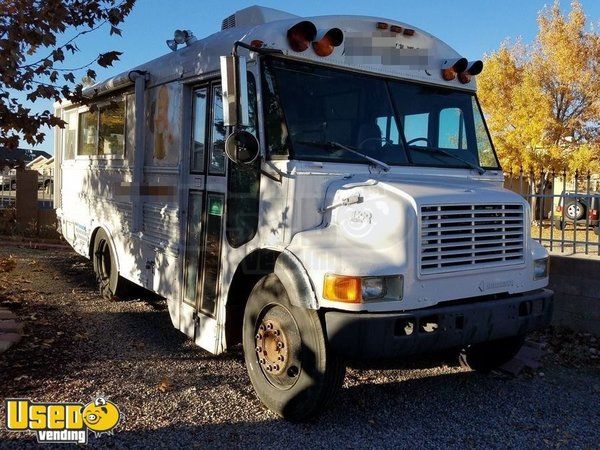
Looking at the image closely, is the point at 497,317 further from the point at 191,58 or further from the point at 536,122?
the point at 536,122

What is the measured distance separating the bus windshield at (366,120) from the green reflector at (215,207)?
0.74 metres

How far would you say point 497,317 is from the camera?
373cm

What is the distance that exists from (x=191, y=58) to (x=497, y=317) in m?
3.23

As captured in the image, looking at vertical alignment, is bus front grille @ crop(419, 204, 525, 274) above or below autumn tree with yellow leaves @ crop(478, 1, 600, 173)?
below

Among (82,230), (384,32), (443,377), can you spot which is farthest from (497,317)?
(82,230)

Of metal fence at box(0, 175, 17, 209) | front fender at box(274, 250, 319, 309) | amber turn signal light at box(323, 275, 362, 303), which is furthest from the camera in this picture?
metal fence at box(0, 175, 17, 209)

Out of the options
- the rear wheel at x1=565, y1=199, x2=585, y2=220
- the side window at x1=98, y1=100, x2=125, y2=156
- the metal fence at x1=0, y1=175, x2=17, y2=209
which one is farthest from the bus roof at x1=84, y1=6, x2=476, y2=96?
the metal fence at x1=0, y1=175, x2=17, y2=209

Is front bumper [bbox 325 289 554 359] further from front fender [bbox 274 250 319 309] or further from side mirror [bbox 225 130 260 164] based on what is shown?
side mirror [bbox 225 130 260 164]

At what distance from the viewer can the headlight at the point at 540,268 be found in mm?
4090

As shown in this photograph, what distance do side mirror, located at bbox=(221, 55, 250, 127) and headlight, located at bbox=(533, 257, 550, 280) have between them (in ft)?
7.53

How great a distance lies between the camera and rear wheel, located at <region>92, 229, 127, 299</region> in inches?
259

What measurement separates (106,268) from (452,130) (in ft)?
14.7

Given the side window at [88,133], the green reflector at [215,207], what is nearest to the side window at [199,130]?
the green reflector at [215,207]

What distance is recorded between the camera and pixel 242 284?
13.9 ft
